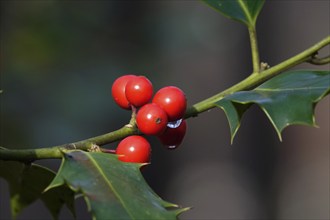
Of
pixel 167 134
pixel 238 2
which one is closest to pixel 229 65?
pixel 238 2

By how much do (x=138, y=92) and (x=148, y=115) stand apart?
0.20ft

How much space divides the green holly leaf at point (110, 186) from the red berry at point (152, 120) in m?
0.06

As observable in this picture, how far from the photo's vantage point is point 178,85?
452 cm

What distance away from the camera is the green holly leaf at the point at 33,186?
45.5 inches

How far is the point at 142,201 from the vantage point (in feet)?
2.91

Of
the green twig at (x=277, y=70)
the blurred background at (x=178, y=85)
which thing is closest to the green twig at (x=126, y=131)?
the green twig at (x=277, y=70)

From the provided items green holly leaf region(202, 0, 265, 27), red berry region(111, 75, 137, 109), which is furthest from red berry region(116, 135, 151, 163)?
green holly leaf region(202, 0, 265, 27)

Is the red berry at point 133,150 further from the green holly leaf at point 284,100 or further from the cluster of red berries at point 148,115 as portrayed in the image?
the green holly leaf at point 284,100

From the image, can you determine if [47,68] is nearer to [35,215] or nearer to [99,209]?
[35,215]

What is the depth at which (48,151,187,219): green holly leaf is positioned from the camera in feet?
2.77

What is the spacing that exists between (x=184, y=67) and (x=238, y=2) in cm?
328

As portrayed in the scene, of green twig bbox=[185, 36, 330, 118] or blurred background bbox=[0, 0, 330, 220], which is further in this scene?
blurred background bbox=[0, 0, 330, 220]

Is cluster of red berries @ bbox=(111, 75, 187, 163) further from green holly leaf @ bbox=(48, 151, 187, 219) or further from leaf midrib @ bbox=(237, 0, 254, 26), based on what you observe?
leaf midrib @ bbox=(237, 0, 254, 26)

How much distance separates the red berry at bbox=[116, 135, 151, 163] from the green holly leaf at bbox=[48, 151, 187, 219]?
0.08 ft
